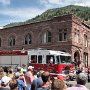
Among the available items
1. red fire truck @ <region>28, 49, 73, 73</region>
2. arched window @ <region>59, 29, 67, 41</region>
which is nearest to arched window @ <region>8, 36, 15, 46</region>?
arched window @ <region>59, 29, 67, 41</region>

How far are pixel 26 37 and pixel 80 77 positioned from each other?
4292 centimetres

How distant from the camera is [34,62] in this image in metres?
33.1

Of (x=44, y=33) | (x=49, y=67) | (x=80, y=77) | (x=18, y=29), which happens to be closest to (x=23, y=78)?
(x=80, y=77)

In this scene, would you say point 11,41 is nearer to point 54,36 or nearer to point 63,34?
point 54,36

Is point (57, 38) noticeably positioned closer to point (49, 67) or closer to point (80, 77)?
point (49, 67)

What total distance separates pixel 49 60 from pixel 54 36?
47.1 feet

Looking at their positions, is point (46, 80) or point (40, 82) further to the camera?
point (40, 82)

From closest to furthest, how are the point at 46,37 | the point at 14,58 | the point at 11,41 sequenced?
1. the point at 14,58
2. the point at 46,37
3. the point at 11,41

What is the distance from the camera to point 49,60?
3212cm

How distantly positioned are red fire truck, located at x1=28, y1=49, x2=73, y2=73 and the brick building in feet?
37.5

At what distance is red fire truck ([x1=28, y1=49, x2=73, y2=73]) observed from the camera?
31672 mm

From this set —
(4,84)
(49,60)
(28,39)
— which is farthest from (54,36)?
(4,84)

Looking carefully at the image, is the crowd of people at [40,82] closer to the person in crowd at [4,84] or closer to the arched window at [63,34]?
the person in crowd at [4,84]

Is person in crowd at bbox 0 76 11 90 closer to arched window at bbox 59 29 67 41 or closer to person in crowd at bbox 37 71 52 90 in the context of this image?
person in crowd at bbox 37 71 52 90
